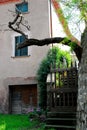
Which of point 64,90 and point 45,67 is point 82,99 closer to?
point 64,90

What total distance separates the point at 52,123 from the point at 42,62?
22.8ft

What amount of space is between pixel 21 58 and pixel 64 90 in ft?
24.5

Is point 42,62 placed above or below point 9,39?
below

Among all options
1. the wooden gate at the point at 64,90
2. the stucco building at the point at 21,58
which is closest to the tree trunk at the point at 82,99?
the wooden gate at the point at 64,90

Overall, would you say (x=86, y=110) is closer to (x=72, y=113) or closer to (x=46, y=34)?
(x=72, y=113)

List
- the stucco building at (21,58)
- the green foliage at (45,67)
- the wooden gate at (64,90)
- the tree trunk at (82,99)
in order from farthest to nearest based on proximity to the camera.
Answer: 1. the stucco building at (21,58)
2. the green foliage at (45,67)
3. the wooden gate at (64,90)
4. the tree trunk at (82,99)

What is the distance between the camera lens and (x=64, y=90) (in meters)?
13.1

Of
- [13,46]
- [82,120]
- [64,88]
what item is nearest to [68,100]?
[64,88]

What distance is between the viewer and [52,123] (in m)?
12.7

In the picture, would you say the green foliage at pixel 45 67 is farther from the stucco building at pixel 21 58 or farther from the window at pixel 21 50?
the window at pixel 21 50

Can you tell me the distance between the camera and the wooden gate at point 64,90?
514 inches

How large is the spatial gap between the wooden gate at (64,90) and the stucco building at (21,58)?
6215 millimetres

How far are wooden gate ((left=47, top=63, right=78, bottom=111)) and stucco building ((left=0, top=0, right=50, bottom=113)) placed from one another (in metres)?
6.22

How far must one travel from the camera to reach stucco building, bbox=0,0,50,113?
1991cm
